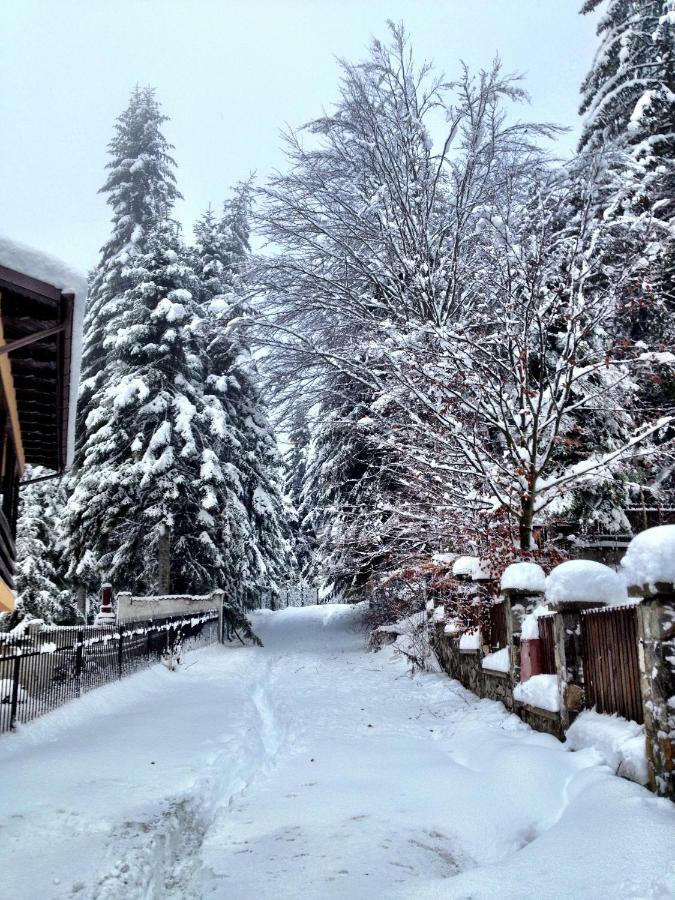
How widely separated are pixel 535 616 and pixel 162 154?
3299 centimetres

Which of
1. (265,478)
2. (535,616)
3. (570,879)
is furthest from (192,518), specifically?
(570,879)

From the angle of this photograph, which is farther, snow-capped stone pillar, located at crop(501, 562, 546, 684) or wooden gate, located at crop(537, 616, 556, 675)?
snow-capped stone pillar, located at crop(501, 562, 546, 684)

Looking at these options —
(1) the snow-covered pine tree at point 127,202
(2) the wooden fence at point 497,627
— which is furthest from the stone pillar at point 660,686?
(1) the snow-covered pine tree at point 127,202

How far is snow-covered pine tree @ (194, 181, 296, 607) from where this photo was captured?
2411 centimetres

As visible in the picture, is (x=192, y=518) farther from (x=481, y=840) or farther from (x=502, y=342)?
(x=481, y=840)

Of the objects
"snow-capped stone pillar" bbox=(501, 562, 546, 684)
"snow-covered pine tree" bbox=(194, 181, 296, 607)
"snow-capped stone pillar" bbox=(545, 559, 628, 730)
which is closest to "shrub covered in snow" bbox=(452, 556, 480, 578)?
"snow-capped stone pillar" bbox=(501, 562, 546, 684)

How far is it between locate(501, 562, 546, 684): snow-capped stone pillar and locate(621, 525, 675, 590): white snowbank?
3869 mm

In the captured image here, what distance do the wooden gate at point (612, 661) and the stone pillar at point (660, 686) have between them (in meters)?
0.68

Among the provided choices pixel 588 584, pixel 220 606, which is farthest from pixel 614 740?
pixel 220 606

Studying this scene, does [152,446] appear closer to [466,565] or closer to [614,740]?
[466,565]

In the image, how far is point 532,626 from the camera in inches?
316

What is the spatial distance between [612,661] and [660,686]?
1.37 metres

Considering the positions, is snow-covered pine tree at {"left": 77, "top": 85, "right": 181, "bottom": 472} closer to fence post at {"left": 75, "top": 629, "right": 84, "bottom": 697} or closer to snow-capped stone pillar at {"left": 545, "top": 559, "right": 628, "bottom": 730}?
fence post at {"left": 75, "top": 629, "right": 84, "bottom": 697}

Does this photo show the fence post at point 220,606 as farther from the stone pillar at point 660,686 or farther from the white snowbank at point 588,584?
the stone pillar at point 660,686
